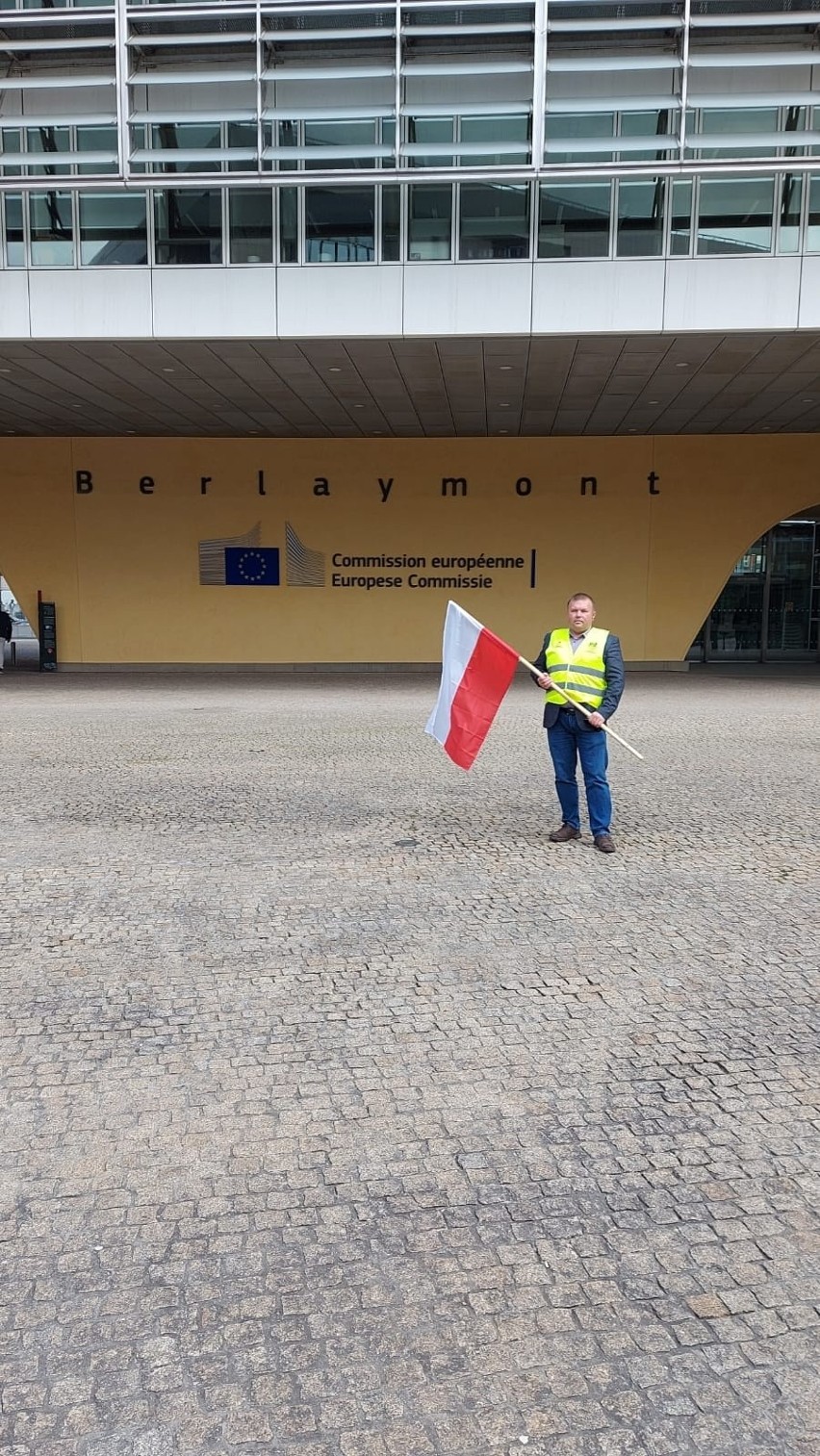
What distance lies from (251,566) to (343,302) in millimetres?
8751

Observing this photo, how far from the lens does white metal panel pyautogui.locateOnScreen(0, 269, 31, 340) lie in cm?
1571

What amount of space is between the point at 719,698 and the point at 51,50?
15.1 meters

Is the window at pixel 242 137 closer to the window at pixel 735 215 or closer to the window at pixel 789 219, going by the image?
the window at pixel 735 215

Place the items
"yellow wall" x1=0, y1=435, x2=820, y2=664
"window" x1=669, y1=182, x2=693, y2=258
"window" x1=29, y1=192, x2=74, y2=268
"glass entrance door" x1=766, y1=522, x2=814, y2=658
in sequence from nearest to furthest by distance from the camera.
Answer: "window" x1=669, y1=182, x2=693, y2=258 < "window" x1=29, y1=192, x2=74, y2=268 < "yellow wall" x1=0, y1=435, x2=820, y2=664 < "glass entrance door" x1=766, y1=522, x2=814, y2=658

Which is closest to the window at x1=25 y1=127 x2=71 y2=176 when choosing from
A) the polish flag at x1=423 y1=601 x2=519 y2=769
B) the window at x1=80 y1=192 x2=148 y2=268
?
the window at x1=80 y1=192 x2=148 y2=268

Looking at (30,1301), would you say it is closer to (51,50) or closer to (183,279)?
(183,279)

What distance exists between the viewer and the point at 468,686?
25.6ft

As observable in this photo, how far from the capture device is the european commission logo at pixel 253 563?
23.3 meters

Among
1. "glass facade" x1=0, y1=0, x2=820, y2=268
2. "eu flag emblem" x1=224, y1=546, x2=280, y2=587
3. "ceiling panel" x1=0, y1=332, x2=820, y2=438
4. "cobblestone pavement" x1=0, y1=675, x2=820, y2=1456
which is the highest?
"glass facade" x1=0, y1=0, x2=820, y2=268

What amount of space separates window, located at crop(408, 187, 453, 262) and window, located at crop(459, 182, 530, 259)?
23 centimetres

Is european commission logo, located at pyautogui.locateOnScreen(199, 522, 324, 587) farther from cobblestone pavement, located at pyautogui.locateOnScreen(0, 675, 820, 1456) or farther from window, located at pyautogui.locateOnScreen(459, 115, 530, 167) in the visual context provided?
cobblestone pavement, located at pyautogui.locateOnScreen(0, 675, 820, 1456)

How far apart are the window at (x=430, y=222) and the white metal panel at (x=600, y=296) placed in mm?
1785

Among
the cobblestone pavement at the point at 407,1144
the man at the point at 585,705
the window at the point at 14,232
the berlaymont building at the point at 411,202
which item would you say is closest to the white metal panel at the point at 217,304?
the berlaymont building at the point at 411,202

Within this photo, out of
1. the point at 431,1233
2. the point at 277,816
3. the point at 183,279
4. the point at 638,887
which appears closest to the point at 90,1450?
the point at 431,1233
